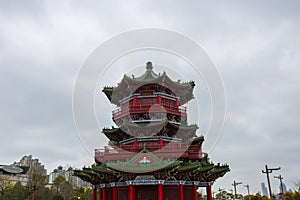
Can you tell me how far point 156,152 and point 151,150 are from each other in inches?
66.7

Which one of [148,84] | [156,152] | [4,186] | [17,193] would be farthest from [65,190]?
[156,152]

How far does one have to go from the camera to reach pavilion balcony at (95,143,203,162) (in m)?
26.4

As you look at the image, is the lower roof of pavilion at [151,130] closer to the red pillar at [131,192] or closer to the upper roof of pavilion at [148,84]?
the upper roof of pavilion at [148,84]

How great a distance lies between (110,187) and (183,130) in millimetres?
9814

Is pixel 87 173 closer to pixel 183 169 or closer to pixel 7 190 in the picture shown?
pixel 183 169

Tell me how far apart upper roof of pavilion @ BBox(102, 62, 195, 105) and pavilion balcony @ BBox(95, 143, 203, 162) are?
6894 millimetres

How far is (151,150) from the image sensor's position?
28.2m

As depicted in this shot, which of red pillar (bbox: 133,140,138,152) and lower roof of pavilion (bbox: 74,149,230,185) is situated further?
red pillar (bbox: 133,140,138,152)

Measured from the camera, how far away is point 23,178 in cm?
10050

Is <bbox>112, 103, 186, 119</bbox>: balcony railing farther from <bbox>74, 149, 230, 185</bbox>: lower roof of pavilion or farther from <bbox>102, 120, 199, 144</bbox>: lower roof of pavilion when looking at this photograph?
<bbox>74, 149, 230, 185</bbox>: lower roof of pavilion

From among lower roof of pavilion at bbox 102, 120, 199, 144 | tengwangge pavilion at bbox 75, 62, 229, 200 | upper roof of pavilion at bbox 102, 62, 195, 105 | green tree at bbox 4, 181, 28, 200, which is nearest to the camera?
tengwangge pavilion at bbox 75, 62, 229, 200

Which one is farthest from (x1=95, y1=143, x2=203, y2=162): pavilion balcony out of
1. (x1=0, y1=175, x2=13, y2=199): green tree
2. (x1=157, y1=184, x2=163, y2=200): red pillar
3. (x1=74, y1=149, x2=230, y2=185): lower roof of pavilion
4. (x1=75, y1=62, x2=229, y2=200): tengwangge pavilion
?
(x1=0, y1=175, x2=13, y2=199): green tree

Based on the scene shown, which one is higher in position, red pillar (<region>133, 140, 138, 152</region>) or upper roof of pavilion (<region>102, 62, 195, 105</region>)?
upper roof of pavilion (<region>102, 62, 195, 105</region>)

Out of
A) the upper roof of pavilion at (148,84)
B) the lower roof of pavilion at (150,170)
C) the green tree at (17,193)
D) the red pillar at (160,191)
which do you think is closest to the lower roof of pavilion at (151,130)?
the lower roof of pavilion at (150,170)
